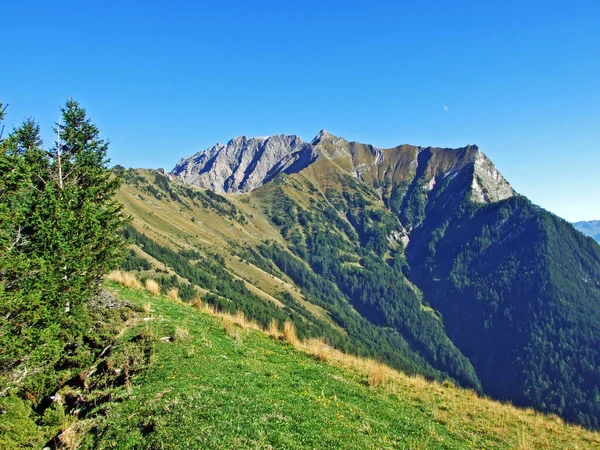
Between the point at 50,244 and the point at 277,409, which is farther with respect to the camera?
the point at 50,244

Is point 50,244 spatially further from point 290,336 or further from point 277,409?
point 290,336

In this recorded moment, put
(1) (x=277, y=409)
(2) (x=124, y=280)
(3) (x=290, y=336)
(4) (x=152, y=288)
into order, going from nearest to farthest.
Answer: (1) (x=277, y=409) → (3) (x=290, y=336) → (2) (x=124, y=280) → (4) (x=152, y=288)

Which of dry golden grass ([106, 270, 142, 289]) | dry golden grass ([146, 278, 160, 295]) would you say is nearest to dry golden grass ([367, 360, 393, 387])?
dry golden grass ([146, 278, 160, 295])

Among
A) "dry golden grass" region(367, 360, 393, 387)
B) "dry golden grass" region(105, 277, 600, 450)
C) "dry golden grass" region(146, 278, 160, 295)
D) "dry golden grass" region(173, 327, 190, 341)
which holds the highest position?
"dry golden grass" region(146, 278, 160, 295)

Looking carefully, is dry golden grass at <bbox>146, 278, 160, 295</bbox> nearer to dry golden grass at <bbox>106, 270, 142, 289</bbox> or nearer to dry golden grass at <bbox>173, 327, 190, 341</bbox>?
dry golden grass at <bbox>106, 270, 142, 289</bbox>

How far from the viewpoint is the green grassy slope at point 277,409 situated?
12633mm

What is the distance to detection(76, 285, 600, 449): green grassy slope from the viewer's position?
12633 millimetres

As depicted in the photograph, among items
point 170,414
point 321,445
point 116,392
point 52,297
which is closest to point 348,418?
point 321,445

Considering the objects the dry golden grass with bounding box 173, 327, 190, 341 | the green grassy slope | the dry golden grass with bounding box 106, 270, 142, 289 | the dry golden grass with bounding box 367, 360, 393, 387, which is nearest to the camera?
the green grassy slope

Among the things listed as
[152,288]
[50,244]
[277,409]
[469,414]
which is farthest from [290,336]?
[50,244]

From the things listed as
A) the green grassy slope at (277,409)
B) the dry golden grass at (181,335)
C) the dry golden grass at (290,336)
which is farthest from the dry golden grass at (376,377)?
the dry golden grass at (181,335)

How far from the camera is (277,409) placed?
566 inches

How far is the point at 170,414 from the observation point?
13453 millimetres

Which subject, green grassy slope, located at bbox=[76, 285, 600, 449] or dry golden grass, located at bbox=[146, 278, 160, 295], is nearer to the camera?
green grassy slope, located at bbox=[76, 285, 600, 449]
